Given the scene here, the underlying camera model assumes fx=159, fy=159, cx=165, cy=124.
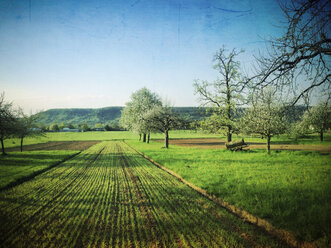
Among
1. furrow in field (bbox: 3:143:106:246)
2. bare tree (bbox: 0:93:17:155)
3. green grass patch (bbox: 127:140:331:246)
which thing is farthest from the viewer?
bare tree (bbox: 0:93:17:155)

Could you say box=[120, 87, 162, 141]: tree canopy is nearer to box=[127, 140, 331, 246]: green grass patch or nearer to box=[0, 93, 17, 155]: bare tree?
box=[0, 93, 17, 155]: bare tree

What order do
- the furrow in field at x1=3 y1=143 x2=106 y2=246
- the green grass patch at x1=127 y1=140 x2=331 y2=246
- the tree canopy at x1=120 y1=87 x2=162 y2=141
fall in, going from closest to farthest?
the green grass patch at x1=127 y1=140 x2=331 y2=246
the furrow in field at x1=3 y1=143 x2=106 y2=246
the tree canopy at x1=120 y1=87 x2=162 y2=141

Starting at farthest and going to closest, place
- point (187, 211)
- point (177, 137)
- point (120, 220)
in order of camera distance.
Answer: point (177, 137) → point (187, 211) → point (120, 220)

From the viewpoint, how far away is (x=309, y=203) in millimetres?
5375

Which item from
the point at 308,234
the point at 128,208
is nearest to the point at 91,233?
the point at 128,208

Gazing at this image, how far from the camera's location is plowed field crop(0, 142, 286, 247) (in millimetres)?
4203

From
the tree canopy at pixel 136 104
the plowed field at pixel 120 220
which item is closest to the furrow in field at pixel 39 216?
the plowed field at pixel 120 220

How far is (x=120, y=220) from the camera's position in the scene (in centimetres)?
524

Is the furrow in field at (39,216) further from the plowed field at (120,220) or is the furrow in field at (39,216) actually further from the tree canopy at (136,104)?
the tree canopy at (136,104)

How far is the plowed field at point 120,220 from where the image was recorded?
4.20m

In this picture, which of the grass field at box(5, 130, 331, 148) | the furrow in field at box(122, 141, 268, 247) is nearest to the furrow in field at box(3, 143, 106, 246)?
the furrow in field at box(122, 141, 268, 247)

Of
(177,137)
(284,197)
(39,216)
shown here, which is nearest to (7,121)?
(39,216)

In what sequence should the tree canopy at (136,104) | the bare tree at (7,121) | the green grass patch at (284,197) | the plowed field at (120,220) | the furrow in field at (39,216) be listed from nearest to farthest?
the plowed field at (120,220) → the green grass patch at (284,197) → the furrow in field at (39,216) → the bare tree at (7,121) → the tree canopy at (136,104)

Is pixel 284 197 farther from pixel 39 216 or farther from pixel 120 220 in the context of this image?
pixel 39 216
